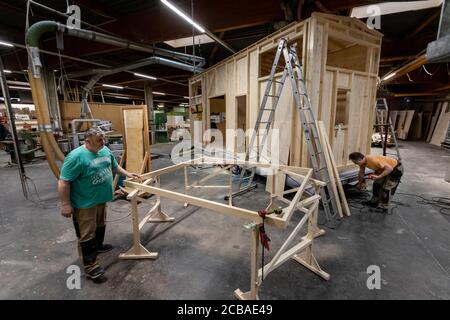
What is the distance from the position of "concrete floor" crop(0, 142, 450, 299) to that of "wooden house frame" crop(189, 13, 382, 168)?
1472 mm

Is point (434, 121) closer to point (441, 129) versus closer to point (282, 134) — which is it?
point (441, 129)

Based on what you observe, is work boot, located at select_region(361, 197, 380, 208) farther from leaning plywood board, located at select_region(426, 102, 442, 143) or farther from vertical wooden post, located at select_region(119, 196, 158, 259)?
leaning plywood board, located at select_region(426, 102, 442, 143)

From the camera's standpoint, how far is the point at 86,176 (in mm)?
2195

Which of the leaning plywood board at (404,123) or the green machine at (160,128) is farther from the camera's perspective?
the green machine at (160,128)

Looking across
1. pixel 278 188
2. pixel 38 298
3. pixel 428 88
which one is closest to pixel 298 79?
pixel 278 188

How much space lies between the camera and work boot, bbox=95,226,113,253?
2715 mm

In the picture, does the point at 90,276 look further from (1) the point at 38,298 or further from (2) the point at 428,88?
(2) the point at 428,88

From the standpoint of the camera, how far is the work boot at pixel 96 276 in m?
2.25

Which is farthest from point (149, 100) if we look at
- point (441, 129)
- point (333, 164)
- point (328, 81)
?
point (441, 129)

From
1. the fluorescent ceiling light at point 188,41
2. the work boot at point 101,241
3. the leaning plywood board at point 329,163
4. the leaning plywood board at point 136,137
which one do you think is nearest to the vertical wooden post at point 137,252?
the work boot at point 101,241

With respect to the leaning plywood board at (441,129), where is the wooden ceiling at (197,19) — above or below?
above

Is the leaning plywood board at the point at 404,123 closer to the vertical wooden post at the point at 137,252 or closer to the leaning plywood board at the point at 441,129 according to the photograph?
the leaning plywood board at the point at 441,129

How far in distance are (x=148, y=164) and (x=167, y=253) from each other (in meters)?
2.51

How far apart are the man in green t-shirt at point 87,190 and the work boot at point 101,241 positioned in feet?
1.35
